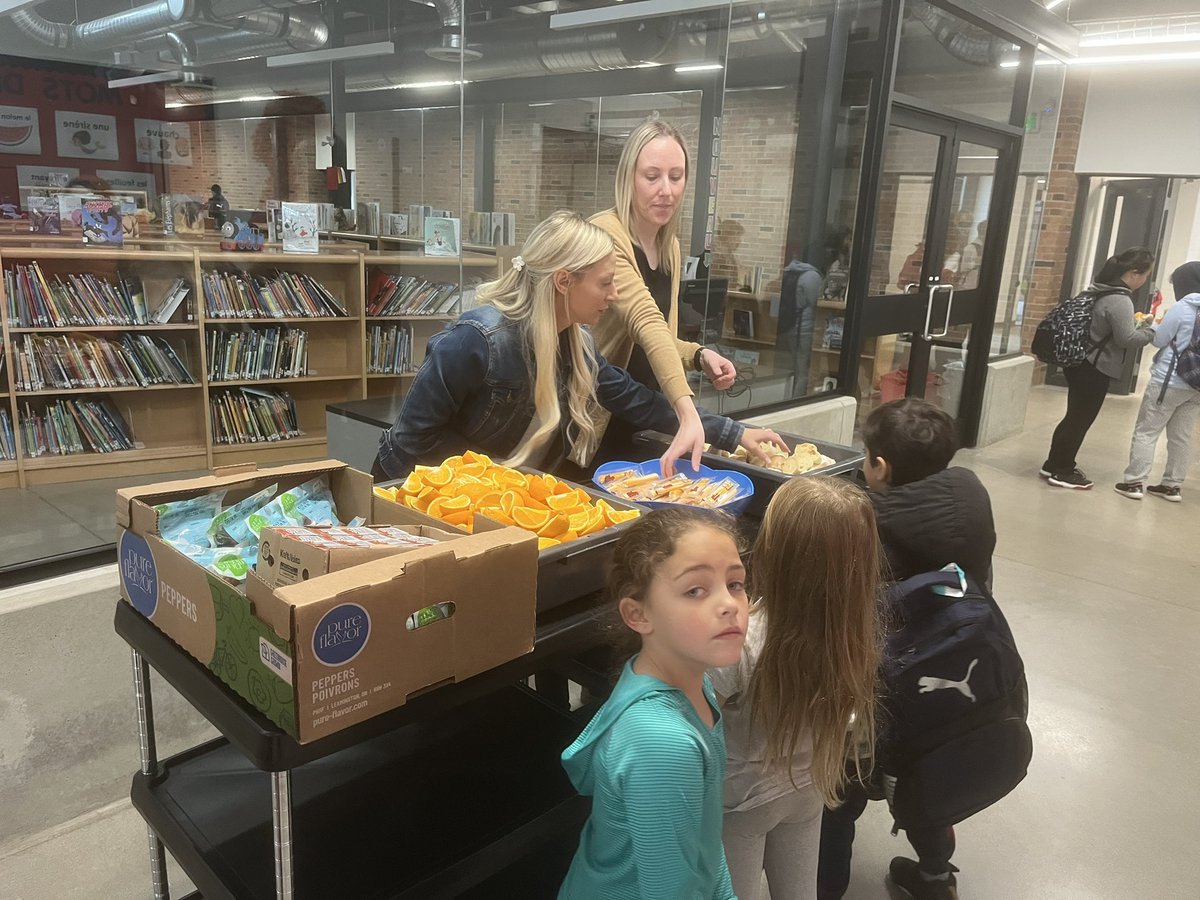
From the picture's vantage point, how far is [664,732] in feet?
3.95

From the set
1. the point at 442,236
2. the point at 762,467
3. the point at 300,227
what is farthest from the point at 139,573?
the point at 442,236

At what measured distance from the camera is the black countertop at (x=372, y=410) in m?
3.31

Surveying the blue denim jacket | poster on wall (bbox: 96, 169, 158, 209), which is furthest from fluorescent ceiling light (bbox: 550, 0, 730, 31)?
the blue denim jacket

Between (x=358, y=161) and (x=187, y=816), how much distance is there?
2784mm

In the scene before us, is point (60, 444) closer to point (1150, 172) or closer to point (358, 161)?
point (358, 161)

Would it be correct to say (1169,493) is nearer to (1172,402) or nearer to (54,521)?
(1172,402)

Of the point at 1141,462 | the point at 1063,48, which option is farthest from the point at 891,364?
the point at 1063,48

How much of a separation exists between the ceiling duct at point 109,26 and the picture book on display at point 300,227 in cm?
74

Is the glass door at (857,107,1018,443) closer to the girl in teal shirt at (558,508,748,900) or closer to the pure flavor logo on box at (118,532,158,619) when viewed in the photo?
the girl in teal shirt at (558,508,748,900)

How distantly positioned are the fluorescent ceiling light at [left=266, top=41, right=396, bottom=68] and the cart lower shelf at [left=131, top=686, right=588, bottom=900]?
263cm

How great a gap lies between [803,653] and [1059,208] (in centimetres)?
938

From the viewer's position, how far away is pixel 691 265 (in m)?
4.24

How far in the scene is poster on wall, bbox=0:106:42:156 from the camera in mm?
2406

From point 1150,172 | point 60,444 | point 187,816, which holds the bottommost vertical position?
point 187,816
